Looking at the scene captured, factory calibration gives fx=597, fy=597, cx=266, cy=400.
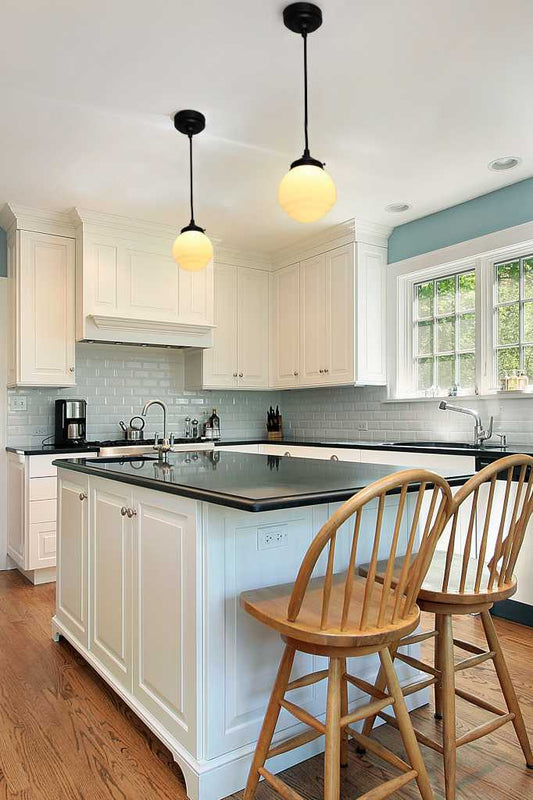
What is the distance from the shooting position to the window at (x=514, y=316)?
379cm

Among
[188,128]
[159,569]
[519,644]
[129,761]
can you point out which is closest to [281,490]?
[159,569]

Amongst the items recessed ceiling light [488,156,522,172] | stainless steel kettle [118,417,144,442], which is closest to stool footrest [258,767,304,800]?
recessed ceiling light [488,156,522,172]

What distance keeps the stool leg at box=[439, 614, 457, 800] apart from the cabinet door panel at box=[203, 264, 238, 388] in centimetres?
365

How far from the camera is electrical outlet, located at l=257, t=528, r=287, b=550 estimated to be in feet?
6.07

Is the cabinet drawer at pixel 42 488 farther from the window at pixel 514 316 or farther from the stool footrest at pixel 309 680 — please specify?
the window at pixel 514 316

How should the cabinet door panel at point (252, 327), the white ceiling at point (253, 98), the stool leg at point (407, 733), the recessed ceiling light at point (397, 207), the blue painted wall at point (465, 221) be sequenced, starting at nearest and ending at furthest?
1. the stool leg at point (407, 733)
2. the white ceiling at point (253, 98)
3. the blue painted wall at point (465, 221)
4. the recessed ceiling light at point (397, 207)
5. the cabinet door panel at point (252, 327)

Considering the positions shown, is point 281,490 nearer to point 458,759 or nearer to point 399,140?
point 458,759

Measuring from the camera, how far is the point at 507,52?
7.95 ft

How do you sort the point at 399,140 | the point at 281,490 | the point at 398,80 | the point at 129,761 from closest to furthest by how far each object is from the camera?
the point at 281,490, the point at 129,761, the point at 398,80, the point at 399,140

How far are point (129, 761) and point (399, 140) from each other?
3067mm

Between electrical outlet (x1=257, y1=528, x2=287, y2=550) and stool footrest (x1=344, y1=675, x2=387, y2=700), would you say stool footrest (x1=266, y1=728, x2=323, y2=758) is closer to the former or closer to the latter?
stool footrest (x1=344, y1=675, x2=387, y2=700)

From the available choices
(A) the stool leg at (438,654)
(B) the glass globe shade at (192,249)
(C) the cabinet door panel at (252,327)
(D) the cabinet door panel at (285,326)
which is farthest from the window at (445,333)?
(A) the stool leg at (438,654)

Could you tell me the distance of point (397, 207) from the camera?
13.9ft

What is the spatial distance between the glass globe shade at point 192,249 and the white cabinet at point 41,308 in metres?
1.79
